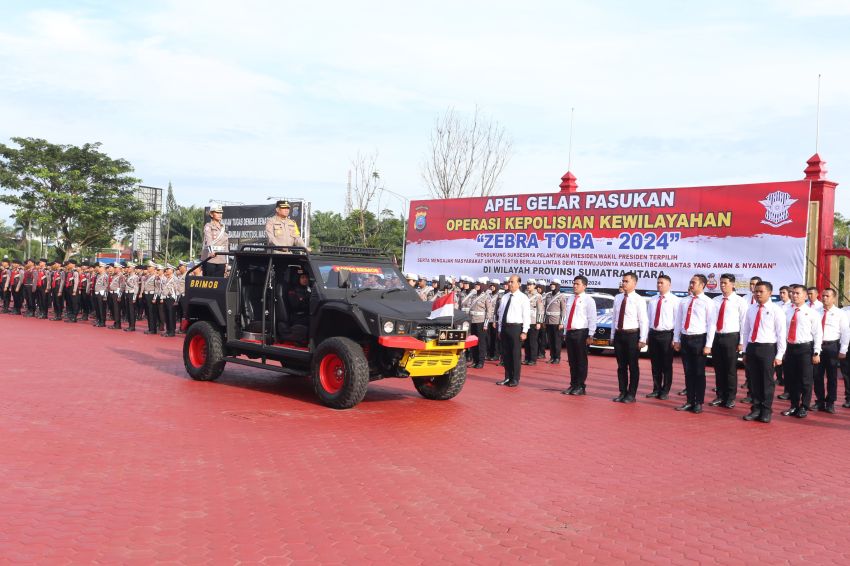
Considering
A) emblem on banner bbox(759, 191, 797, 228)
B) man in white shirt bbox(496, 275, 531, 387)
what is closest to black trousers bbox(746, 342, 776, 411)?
man in white shirt bbox(496, 275, 531, 387)

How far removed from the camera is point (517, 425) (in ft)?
30.8

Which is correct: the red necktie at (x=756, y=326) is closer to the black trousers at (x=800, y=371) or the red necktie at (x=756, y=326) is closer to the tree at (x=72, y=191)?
the black trousers at (x=800, y=371)

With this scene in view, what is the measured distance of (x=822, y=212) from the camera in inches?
682

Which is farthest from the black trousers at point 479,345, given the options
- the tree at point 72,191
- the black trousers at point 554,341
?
the tree at point 72,191

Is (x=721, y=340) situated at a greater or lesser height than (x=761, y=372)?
greater

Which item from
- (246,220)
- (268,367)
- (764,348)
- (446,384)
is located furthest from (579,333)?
(246,220)

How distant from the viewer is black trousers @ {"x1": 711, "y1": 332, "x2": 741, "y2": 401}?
11.2 meters

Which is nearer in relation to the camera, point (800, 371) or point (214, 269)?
point (800, 371)

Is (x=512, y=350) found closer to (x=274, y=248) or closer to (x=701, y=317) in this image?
(x=701, y=317)

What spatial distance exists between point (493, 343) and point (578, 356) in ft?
19.4

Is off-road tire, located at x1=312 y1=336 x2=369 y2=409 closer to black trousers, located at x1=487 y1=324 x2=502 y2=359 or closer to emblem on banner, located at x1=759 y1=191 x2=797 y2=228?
black trousers, located at x1=487 y1=324 x2=502 y2=359

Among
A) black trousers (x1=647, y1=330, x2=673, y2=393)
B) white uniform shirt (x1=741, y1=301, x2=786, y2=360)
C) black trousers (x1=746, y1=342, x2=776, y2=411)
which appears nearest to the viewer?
black trousers (x1=746, y1=342, x2=776, y2=411)

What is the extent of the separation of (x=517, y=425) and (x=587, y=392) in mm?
3637

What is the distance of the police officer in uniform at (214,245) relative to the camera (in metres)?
12.9
